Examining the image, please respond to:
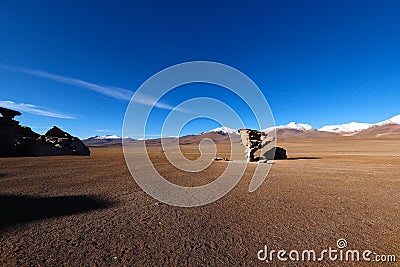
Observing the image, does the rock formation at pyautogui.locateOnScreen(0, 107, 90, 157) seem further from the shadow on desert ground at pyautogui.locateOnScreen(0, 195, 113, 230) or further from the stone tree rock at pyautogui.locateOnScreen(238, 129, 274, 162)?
the stone tree rock at pyautogui.locateOnScreen(238, 129, 274, 162)

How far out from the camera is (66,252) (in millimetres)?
3693

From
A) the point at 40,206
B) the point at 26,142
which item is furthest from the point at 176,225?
the point at 26,142

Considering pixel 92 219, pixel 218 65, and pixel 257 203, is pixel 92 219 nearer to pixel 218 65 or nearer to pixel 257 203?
pixel 257 203

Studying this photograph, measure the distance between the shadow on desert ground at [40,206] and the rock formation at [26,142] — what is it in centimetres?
1618

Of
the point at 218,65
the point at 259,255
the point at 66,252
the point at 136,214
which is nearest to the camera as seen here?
the point at 66,252

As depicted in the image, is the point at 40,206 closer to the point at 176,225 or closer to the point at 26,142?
the point at 176,225

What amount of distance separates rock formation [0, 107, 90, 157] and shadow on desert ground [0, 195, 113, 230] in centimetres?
1618

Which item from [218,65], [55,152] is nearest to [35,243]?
[218,65]

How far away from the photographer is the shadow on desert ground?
4996 millimetres

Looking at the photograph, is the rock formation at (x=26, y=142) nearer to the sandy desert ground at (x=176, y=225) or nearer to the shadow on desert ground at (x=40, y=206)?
the sandy desert ground at (x=176, y=225)

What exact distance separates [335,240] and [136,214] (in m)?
4.83

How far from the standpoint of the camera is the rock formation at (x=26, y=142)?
1891cm

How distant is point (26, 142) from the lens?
19.8 metres

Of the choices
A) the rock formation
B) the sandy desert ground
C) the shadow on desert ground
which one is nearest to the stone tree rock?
the sandy desert ground
